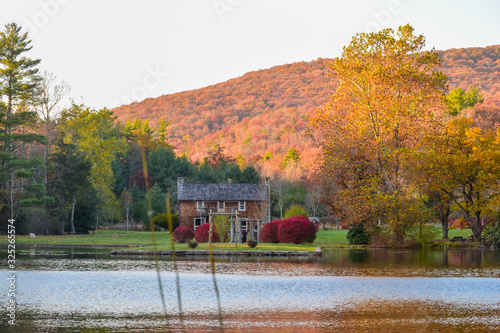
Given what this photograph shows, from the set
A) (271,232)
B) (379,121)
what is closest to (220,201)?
(271,232)

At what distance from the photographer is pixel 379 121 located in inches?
1783

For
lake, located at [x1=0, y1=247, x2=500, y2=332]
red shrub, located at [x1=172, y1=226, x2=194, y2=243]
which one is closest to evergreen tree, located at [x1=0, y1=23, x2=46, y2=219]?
red shrub, located at [x1=172, y1=226, x2=194, y2=243]

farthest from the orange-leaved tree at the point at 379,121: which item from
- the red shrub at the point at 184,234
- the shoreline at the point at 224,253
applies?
the red shrub at the point at 184,234

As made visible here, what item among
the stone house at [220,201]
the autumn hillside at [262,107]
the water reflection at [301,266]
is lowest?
the water reflection at [301,266]

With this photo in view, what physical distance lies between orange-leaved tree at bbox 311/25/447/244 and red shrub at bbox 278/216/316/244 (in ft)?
10.9

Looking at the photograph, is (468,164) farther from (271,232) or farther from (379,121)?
(271,232)

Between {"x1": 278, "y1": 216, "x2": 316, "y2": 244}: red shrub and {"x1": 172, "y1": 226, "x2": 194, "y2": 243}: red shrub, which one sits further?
{"x1": 172, "y1": 226, "x2": 194, "y2": 243}: red shrub

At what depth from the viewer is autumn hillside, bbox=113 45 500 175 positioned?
121 m

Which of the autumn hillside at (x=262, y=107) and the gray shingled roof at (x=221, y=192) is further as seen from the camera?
the autumn hillside at (x=262, y=107)

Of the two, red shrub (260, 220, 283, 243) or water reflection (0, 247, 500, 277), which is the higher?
red shrub (260, 220, 283, 243)

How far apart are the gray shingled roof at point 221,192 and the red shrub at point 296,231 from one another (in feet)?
67.6

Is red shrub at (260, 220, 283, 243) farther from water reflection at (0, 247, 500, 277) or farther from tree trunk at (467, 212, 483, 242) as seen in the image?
tree trunk at (467, 212, 483, 242)

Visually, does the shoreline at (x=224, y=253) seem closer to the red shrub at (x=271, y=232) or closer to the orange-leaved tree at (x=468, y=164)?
the red shrub at (x=271, y=232)

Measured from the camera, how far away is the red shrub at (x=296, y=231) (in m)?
Answer: 43.5
